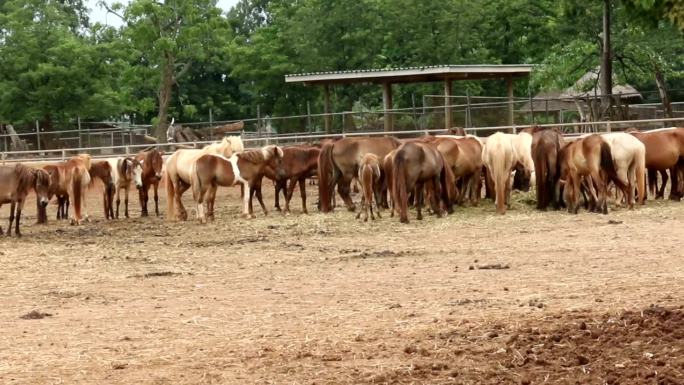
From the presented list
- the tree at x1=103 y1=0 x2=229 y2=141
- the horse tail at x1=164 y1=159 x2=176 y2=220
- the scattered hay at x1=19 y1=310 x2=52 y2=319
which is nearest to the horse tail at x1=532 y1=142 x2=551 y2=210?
the horse tail at x1=164 y1=159 x2=176 y2=220

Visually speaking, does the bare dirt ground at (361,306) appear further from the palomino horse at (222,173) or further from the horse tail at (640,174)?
the palomino horse at (222,173)

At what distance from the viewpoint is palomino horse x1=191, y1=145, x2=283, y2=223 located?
77.9 ft

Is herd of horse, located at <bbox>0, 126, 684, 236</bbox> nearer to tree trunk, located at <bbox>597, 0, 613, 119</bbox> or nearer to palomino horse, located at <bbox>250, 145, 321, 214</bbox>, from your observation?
palomino horse, located at <bbox>250, 145, 321, 214</bbox>

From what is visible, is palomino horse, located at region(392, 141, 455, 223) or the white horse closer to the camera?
palomino horse, located at region(392, 141, 455, 223)

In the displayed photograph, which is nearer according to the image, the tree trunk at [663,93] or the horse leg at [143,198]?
the horse leg at [143,198]

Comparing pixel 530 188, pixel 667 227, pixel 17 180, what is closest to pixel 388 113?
pixel 530 188

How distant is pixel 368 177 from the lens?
21.7 meters

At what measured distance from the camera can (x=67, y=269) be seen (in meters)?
15.7

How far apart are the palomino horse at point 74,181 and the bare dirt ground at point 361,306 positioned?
16.4 ft

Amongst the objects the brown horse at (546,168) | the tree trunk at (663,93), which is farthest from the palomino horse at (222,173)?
the tree trunk at (663,93)

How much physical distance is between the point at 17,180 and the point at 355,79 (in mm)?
21387

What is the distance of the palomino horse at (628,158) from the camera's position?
2169 centimetres

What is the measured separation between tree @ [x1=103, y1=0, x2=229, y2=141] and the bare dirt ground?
35.9 metres

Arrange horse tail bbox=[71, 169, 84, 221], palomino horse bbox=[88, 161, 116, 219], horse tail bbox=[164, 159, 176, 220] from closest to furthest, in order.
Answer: horse tail bbox=[71, 169, 84, 221], horse tail bbox=[164, 159, 176, 220], palomino horse bbox=[88, 161, 116, 219]
